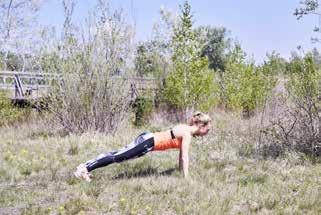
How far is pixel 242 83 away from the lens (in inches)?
859

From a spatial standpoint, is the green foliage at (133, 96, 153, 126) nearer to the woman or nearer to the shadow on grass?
the shadow on grass

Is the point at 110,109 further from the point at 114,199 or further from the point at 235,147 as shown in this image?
the point at 114,199

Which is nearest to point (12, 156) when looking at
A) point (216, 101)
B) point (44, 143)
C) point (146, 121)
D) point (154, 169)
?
point (44, 143)

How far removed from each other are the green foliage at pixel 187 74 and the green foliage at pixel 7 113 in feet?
22.0

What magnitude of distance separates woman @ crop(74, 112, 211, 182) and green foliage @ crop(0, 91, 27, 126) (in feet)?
31.0

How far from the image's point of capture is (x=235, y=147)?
938 cm

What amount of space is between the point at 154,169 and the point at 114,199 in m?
1.72

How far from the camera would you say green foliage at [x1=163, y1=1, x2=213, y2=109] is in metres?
20.0

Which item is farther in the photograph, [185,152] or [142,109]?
[142,109]

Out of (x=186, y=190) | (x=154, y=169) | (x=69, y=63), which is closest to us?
(x=186, y=190)

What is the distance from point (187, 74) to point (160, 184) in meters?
14.4

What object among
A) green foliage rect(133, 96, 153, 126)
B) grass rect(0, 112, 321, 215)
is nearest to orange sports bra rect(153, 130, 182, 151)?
grass rect(0, 112, 321, 215)

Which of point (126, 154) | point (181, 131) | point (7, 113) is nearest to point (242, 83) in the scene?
point (7, 113)

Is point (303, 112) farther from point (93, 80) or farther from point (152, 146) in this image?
point (93, 80)
